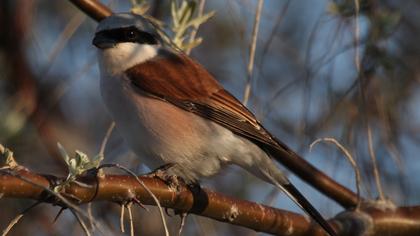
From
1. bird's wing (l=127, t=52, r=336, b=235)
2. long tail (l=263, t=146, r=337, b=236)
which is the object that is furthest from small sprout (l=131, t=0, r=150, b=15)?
long tail (l=263, t=146, r=337, b=236)

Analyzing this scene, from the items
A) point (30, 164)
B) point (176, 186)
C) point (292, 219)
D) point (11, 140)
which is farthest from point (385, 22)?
point (30, 164)

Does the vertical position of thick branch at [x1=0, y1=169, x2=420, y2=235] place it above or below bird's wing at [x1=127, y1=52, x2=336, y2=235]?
below

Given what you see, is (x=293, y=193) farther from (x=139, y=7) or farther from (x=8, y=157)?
(x=8, y=157)

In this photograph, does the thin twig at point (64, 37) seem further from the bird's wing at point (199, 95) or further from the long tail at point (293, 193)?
the long tail at point (293, 193)

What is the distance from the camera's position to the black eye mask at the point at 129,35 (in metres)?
3.20

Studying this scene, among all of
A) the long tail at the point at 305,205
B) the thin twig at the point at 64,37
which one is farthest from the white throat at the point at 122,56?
the long tail at the point at 305,205

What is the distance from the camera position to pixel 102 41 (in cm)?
320

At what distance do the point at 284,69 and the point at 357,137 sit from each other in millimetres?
1549

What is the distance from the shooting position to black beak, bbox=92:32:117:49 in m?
3.18

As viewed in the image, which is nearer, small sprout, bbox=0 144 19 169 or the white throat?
small sprout, bbox=0 144 19 169

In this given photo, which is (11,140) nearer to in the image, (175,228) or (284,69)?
(175,228)

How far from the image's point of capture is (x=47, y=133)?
3834 millimetres

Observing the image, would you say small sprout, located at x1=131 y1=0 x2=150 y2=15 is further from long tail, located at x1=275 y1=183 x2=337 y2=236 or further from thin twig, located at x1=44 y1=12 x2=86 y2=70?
long tail, located at x1=275 y1=183 x2=337 y2=236

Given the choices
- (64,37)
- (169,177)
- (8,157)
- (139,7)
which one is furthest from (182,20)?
(8,157)
